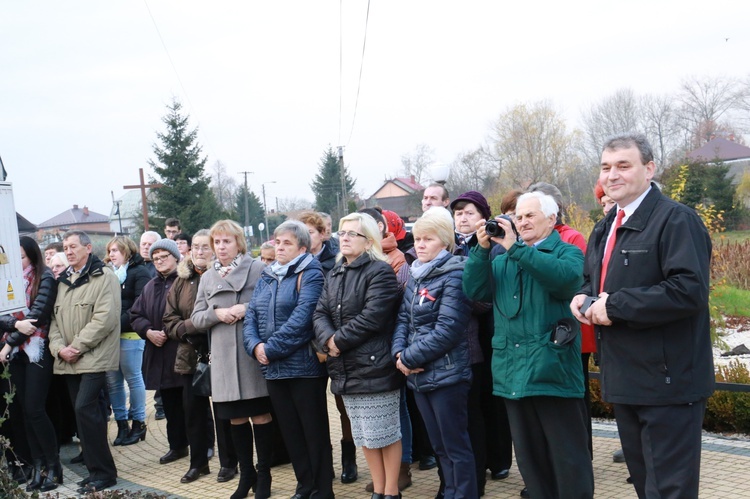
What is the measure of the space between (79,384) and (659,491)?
208 inches

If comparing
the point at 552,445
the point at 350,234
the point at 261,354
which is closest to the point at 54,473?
the point at 261,354

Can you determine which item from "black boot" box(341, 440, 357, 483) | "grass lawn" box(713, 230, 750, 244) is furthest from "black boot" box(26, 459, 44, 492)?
"grass lawn" box(713, 230, 750, 244)

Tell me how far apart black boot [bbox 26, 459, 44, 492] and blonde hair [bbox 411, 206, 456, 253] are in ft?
14.0

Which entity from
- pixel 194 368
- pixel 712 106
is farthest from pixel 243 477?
pixel 712 106

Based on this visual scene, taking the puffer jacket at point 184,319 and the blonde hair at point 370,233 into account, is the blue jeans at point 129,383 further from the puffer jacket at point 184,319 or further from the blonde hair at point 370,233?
the blonde hair at point 370,233

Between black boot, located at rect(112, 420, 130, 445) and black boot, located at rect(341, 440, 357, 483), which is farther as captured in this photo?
black boot, located at rect(112, 420, 130, 445)

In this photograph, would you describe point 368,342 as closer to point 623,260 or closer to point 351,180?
point 623,260

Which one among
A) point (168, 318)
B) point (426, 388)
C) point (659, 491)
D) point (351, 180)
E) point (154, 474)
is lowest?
point (154, 474)

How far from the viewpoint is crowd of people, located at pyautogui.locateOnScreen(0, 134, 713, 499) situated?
370cm

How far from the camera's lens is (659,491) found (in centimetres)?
366

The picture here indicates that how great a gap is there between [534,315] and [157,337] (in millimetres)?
4215

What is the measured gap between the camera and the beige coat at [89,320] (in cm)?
690

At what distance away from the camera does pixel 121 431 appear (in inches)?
343

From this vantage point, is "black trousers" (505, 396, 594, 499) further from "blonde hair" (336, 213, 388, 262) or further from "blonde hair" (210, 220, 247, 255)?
"blonde hair" (210, 220, 247, 255)
